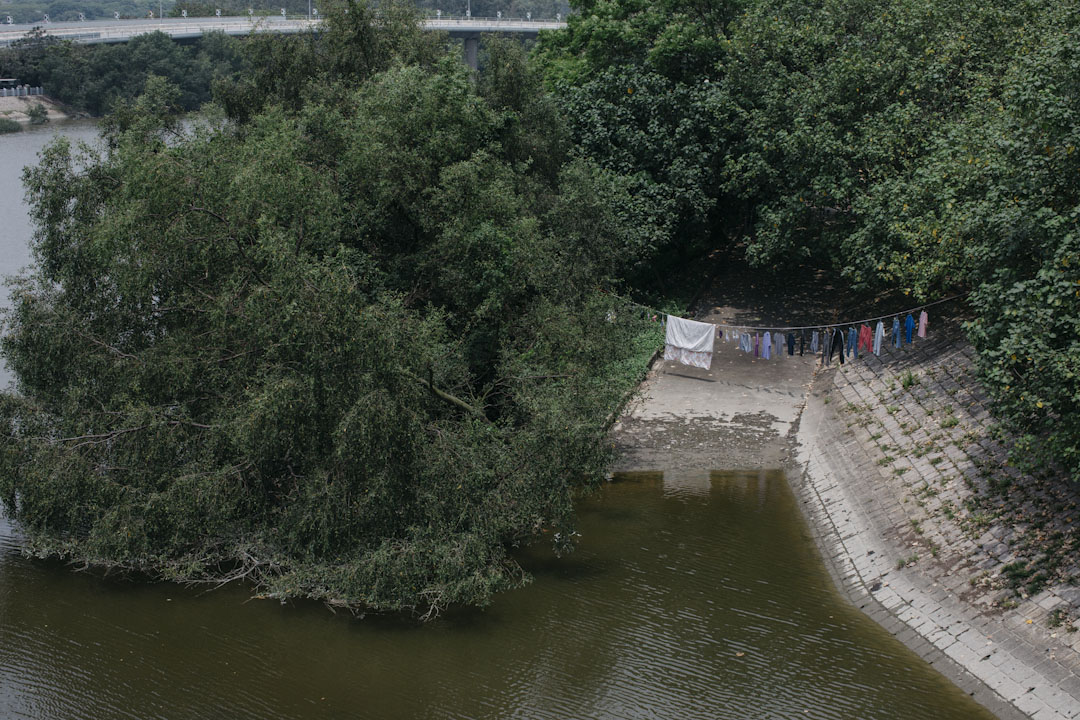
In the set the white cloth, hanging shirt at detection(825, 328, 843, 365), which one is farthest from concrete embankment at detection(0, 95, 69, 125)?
hanging shirt at detection(825, 328, 843, 365)

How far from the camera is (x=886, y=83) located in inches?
951

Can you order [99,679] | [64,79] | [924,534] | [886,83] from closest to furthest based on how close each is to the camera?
[99,679], [924,534], [886,83], [64,79]

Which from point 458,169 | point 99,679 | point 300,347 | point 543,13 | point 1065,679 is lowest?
point 99,679

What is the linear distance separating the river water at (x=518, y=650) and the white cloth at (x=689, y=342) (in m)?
7.41

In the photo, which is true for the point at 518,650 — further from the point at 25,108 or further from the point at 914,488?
the point at 25,108

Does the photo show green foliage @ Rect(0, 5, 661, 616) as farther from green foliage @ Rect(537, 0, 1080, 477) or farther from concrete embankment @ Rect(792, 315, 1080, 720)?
green foliage @ Rect(537, 0, 1080, 477)

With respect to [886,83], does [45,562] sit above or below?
below

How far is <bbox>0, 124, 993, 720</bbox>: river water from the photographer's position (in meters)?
13.7

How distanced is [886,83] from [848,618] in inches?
555

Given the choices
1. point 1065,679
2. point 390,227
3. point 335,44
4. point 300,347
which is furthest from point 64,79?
point 1065,679

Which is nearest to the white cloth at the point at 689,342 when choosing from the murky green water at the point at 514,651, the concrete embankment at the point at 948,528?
the concrete embankment at the point at 948,528

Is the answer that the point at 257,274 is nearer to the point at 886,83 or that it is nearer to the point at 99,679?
the point at 99,679

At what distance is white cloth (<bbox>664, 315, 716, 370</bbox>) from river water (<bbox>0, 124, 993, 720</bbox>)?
7406mm

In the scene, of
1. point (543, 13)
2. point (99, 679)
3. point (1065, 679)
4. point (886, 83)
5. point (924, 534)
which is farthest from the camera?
point (543, 13)
